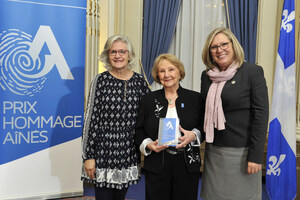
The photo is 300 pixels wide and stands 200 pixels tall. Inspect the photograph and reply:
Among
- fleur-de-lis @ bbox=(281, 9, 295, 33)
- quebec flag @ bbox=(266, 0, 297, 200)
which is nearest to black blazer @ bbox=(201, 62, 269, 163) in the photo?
quebec flag @ bbox=(266, 0, 297, 200)

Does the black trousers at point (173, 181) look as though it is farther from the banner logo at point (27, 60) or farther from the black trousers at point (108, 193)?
the banner logo at point (27, 60)

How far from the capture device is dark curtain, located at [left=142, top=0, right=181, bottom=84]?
4227 mm

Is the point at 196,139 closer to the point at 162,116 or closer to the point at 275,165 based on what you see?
the point at 162,116

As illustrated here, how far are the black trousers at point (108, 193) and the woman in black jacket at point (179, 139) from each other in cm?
27

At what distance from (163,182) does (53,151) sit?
154 centimetres

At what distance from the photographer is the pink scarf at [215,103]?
1578mm

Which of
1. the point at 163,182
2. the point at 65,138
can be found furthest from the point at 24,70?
the point at 163,182

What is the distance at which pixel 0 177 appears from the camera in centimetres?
262

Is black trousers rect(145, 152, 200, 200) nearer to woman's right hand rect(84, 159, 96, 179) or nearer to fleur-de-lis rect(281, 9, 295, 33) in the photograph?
woman's right hand rect(84, 159, 96, 179)

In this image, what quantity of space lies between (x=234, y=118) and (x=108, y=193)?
985 mm

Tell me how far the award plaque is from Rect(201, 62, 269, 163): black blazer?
0.30 metres

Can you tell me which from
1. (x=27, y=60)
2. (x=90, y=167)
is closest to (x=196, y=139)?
(x=90, y=167)

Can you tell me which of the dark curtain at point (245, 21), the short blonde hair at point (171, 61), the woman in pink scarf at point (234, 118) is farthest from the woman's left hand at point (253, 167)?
the dark curtain at point (245, 21)

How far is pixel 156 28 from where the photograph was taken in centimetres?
425
